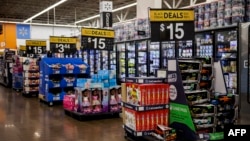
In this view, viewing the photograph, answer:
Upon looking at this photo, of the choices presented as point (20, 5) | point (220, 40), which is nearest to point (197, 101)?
point (220, 40)

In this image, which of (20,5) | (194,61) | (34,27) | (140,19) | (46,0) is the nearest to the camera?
(194,61)

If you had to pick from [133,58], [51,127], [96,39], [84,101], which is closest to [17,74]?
[133,58]

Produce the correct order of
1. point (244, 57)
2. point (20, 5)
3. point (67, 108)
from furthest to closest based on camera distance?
point (20, 5) < point (67, 108) < point (244, 57)

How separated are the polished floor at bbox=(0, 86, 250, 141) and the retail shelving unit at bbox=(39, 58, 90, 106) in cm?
99

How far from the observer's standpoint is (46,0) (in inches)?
728

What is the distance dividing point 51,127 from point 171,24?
3493 mm

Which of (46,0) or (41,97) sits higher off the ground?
(46,0)

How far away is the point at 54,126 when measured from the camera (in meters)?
6.41

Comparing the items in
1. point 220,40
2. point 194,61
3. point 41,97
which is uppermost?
point 220,40

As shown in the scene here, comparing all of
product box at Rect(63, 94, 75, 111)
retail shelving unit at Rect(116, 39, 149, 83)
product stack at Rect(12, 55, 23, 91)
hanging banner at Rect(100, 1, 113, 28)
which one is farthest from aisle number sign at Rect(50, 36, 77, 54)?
product box at Rect(63, 94, 75, 111)

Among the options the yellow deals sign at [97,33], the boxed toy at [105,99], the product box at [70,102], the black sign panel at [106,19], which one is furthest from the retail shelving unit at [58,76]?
the black sign panel at [106,19]

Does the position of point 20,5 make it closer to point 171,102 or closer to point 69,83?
point 69,83

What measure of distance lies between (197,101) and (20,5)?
18.5 m

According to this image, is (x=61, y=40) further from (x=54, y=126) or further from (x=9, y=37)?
(x=9, y=37)
